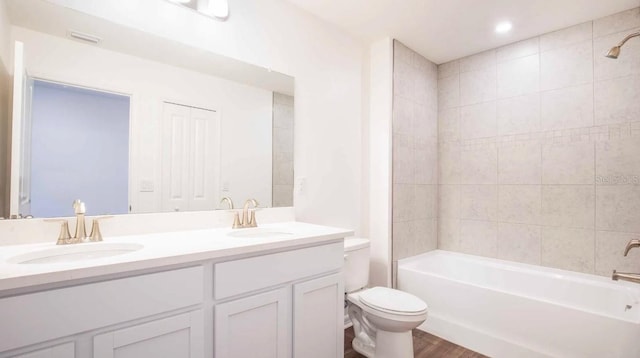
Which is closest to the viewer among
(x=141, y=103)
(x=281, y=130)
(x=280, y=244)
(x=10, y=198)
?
(x=10, y=198)

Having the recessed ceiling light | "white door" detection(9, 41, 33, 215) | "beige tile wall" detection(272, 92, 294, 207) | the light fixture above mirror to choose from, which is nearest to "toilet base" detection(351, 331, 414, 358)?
"beige tile wall" detection(272, 92, 294, 207)

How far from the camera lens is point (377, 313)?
1.83 metres

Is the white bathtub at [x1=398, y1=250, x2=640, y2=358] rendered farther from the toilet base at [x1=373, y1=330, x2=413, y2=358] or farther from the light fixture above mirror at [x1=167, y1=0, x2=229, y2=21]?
the light fixture above mirror at [x1=167, y1=0, x2=229, y2=21]

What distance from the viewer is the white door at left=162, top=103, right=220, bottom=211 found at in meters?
1.62

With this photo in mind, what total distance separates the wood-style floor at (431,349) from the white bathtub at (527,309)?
6 centimetres

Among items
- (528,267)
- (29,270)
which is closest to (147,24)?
(29,270)

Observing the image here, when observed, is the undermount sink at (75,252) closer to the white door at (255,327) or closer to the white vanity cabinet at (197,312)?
the white vanity cabinet at (197,312)

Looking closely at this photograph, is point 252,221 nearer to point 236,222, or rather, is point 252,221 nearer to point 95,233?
point 236,222

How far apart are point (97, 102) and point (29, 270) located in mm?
846

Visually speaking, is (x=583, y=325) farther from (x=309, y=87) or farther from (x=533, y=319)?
(x=309, y=87)

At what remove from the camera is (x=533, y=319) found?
1.95 metres

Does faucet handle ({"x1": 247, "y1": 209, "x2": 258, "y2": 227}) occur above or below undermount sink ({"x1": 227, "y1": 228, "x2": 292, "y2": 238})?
above

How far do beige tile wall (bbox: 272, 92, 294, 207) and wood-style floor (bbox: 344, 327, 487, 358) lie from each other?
113cm

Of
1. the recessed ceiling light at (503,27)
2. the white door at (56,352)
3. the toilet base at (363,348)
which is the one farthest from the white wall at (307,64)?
the white door at (56,352)
